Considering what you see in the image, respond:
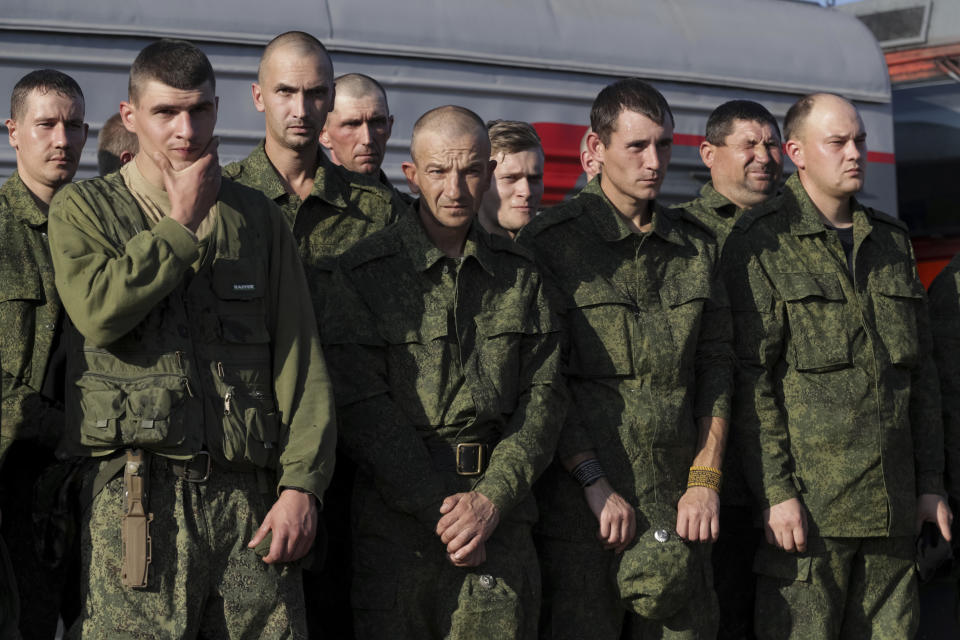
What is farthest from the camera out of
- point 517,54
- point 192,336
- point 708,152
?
point 517,54

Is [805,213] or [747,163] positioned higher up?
[747,163]

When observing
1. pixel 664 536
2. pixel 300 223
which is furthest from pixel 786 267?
pixel 300 223

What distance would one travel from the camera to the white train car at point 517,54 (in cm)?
435

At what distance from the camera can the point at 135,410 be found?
2.59m

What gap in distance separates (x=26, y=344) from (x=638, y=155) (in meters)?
1.58

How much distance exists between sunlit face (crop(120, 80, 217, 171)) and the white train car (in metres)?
1.68

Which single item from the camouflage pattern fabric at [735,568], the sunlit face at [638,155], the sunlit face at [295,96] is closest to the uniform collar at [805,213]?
the camouflage pattern fabric at [735,568]

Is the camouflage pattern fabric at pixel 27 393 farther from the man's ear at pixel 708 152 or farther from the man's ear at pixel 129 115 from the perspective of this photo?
the man's ear at pixel 708 152

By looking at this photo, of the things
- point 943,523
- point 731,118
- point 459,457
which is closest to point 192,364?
point 459,457

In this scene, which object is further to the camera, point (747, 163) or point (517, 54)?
point (517, 54)

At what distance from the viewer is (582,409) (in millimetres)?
3371

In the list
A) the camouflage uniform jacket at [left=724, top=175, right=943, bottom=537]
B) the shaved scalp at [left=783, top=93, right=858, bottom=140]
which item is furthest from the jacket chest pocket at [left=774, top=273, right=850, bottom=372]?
the shaved scalp at [left=783, top=93, right=858, bottom=140]

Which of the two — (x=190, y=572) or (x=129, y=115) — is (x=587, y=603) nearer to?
(x=190, y=572)

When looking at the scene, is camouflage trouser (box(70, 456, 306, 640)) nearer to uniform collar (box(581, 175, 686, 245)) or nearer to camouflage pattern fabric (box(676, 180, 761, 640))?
uniform collar (box(581, 175, 686, 245))
